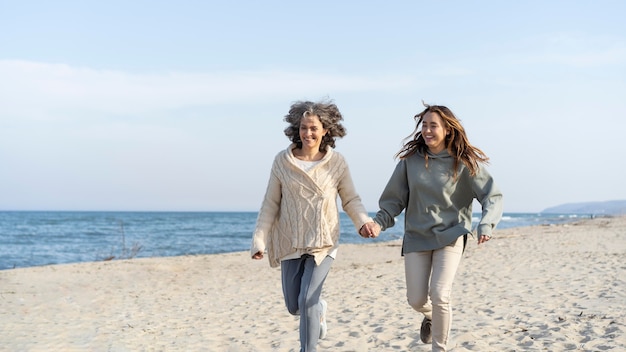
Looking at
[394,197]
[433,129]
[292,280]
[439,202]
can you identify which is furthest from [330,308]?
[433,129]

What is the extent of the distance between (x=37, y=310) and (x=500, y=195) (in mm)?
8013

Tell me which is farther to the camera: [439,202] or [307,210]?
[439,202]

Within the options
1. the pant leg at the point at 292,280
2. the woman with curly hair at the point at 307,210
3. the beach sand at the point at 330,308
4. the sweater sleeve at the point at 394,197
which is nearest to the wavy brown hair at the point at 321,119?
the woman with curly hair at the point at 307,210

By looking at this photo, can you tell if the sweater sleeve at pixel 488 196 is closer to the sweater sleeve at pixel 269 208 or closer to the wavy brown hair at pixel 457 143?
the wavy brown hair at pixel 457 143

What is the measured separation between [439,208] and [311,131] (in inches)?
44.8

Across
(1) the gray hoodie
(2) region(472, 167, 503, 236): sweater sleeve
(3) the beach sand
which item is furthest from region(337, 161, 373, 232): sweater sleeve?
(3) the beach sand

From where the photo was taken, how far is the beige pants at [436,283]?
15.1ft

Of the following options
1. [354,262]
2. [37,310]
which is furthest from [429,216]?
[354,262]

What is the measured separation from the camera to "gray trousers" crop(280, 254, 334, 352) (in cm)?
452

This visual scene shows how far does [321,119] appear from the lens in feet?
15.3

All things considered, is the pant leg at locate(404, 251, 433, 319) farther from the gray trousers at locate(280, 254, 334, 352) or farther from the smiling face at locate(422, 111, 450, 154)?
the smiling face at locate(422, 111, 450, 154)

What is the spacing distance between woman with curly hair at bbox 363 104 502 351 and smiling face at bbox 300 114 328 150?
734mm

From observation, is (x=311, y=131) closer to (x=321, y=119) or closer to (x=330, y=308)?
(x=321, y=119)

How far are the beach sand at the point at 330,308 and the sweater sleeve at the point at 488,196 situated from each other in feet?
4.87
